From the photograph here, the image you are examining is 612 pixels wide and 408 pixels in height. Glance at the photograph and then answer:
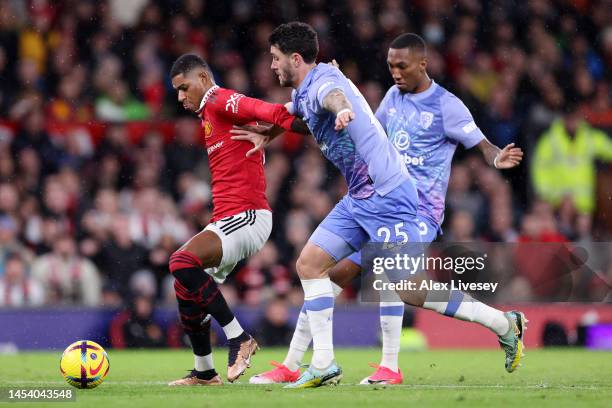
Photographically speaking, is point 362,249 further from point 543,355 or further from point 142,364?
point 543,355

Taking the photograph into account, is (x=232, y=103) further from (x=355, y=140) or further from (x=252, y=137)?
(x=355, y=140)

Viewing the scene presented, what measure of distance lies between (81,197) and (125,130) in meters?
1.32

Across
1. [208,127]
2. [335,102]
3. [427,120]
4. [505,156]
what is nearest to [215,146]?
[208,127]

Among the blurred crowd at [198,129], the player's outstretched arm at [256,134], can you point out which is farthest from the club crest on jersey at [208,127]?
the blurred crowd at [198,129]

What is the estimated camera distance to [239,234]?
8406 millimetres

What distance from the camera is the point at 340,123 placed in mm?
7184

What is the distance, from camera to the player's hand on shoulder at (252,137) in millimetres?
8438

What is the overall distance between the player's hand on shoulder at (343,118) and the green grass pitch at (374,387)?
1636mm

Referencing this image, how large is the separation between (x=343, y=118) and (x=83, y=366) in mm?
2380

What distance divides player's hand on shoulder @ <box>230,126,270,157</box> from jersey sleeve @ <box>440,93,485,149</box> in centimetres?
136

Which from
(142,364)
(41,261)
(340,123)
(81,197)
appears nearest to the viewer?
(340,123)

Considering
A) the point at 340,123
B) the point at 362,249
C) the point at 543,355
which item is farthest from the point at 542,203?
the point at 340,123

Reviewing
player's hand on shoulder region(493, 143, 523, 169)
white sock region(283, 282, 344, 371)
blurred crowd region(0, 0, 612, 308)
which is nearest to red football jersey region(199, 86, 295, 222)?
white sock region(283, 282, 344, 371)

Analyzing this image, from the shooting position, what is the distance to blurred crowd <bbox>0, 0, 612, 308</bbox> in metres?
14.6
